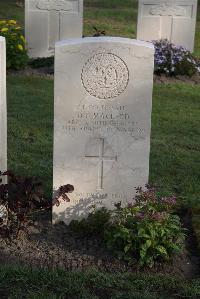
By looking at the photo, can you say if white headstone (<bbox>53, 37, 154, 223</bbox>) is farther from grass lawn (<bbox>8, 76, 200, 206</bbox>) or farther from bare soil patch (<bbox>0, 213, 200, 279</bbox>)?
grass lawn (<bbox>8, 76, 200, 206</bbox>)

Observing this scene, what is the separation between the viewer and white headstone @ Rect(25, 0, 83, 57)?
12.6 m

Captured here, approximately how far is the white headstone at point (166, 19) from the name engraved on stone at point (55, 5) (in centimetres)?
134

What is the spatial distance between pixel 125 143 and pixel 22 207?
3.28 feet

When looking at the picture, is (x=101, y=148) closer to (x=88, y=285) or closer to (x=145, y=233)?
(x=145, y=233)

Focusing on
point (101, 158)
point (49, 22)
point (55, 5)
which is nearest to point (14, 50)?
point (49, 22)

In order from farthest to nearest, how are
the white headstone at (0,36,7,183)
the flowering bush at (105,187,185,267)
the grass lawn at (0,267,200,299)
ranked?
the white headstone at (0,36,7,183) < the flowering bush at (105,187,185,267) < the grass lawn at (0,267,200,299)

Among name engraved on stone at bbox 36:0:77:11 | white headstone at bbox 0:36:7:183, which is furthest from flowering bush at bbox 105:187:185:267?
name engraved on stone at bbox 36:0:77:11

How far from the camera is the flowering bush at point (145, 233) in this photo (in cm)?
495

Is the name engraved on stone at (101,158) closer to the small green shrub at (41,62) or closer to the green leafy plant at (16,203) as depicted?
the green leafy plant at (16,203)

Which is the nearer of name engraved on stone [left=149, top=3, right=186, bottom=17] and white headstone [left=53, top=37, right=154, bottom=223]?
white headstone [left=53, top=37, right=154, bottom=223]

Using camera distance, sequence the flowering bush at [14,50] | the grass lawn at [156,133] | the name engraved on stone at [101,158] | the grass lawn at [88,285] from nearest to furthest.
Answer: the grass lawn at [88,285] → the name engraved on stone at [101,158] → the grass lawn at [156,133] → the flowering bush at [14,50]

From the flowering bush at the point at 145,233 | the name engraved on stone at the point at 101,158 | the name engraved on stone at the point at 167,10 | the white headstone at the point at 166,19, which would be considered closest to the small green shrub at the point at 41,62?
the white headstone at the point at 166,19

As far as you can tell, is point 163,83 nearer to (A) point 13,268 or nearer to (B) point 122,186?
(B) point 122,186

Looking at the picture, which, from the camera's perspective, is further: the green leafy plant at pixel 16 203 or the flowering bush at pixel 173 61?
the flowering bush at pixel 173 61
